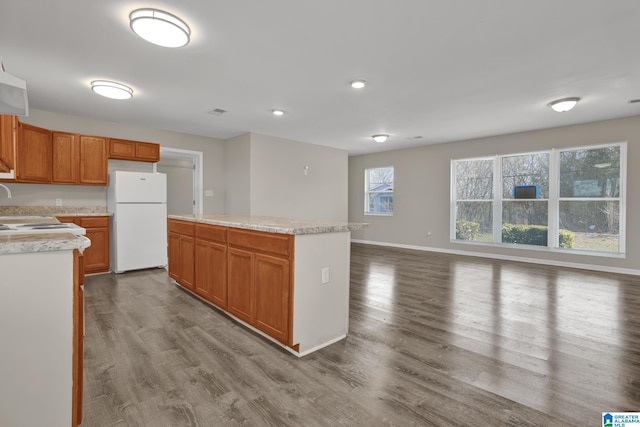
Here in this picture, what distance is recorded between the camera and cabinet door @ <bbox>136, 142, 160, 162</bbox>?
5.29 meters

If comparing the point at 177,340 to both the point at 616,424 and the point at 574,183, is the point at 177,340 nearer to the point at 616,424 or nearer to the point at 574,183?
the point at 616,424

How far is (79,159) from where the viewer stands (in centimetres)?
469

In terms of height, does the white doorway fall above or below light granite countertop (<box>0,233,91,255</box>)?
above

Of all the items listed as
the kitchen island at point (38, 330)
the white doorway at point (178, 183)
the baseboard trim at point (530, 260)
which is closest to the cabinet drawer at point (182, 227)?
the kitchen island at point (38, 330)

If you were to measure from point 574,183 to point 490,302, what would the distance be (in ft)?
11.7

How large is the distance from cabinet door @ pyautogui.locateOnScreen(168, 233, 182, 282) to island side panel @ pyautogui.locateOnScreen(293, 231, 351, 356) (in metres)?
2.28

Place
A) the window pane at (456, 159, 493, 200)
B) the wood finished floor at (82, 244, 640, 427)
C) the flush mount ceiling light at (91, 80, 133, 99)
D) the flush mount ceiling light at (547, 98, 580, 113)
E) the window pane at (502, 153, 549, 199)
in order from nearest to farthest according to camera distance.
Answer: the wood finished floor at (82, 244, 640, 427) < the flush mount ceiling light at (91, 80, 133, 99) < the flush mount ceiling light at (547, 98, 580, 113) < the window pane at (502, 153, 549, 199) < the window pane at (456, 159, 493, 200)

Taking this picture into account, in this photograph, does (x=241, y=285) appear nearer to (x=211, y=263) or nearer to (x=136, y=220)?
(x=211, y=263)

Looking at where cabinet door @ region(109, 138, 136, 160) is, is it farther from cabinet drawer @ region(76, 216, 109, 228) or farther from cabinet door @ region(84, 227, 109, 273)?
cabinet door @ region(84, 227, 109, 273)

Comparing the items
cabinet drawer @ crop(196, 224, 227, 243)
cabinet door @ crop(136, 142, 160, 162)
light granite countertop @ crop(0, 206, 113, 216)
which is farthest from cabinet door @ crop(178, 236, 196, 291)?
cabinet door @ crop(136, 142, 160, 162)

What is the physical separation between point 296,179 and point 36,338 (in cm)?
591

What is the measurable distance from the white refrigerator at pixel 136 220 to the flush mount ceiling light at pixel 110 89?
4.55 feet

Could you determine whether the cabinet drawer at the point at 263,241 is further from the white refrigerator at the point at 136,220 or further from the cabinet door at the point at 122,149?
the cabinet door at the point at 122,149

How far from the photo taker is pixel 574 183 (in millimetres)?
5469
